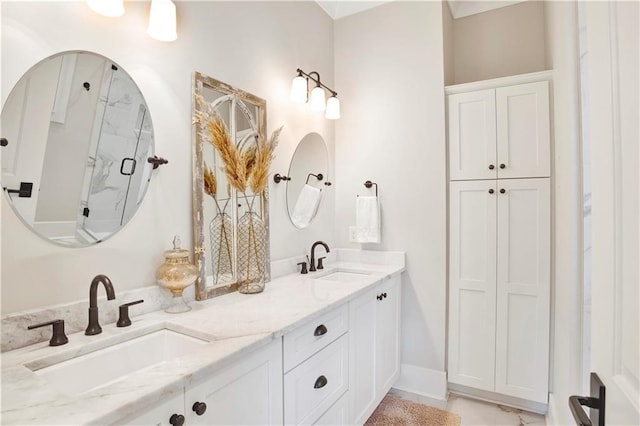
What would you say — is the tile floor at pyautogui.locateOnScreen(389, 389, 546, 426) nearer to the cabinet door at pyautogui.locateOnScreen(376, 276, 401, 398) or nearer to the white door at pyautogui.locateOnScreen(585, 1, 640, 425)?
the cabinet door at pyautogui.locateOnScreen(376, 276, 401, 398)

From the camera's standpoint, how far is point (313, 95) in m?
2.41

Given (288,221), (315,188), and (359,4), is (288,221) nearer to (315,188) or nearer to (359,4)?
(315,188)

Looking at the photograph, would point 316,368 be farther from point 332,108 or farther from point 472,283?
point 332,108

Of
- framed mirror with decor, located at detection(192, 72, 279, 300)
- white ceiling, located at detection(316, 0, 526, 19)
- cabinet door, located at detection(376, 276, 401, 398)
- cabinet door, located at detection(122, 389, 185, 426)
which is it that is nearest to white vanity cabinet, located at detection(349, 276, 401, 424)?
cabinet door, located at detection(376, 276, 401, 398)

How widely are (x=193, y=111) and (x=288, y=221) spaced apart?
959mm

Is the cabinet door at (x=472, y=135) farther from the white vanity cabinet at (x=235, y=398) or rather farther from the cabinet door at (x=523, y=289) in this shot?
the white vanity cabinet at (x=235, y=398)

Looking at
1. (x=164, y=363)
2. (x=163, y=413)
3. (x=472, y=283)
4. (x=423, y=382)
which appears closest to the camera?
(x=163, y=413)

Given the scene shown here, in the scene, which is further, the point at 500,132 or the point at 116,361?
the point at 500,132

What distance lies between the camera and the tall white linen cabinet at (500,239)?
2.20 m

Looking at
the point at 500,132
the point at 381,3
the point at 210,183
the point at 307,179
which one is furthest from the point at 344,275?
the point at 381,3

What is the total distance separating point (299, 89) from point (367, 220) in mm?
1062

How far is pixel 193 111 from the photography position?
5.31 ft

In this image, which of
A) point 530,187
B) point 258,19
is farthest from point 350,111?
point 530,187

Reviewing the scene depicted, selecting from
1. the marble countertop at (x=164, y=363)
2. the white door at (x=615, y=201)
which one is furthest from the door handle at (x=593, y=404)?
the marble countertop at (x=164, y=363)
